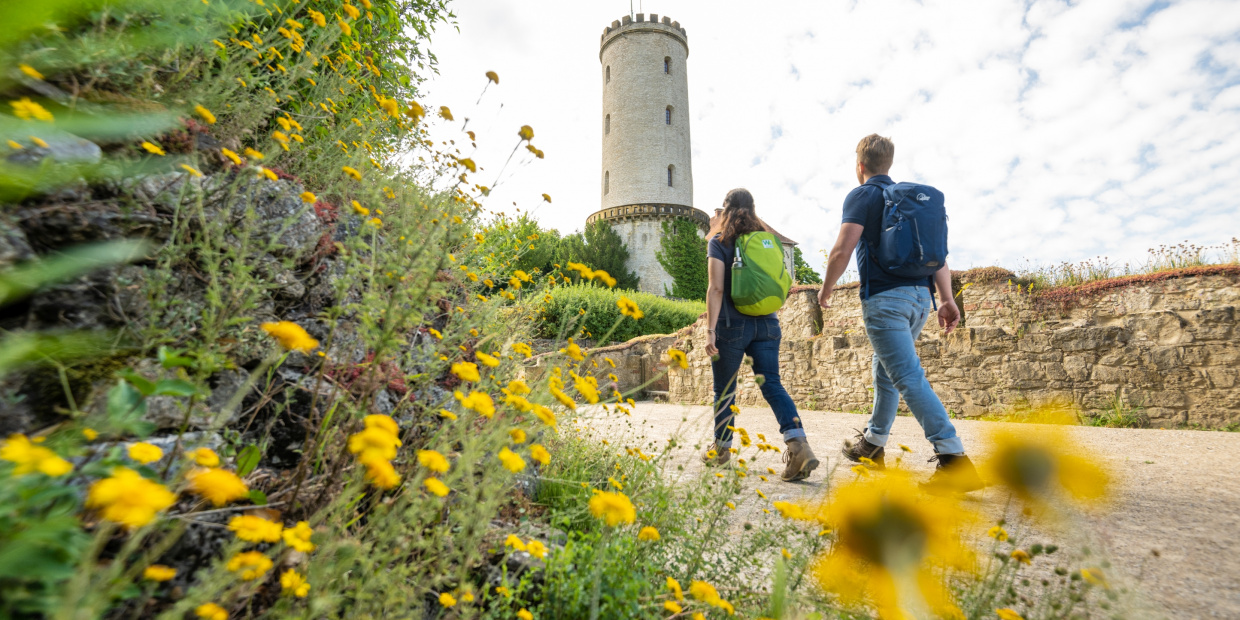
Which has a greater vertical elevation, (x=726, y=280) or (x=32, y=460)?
(x=726, y=280)

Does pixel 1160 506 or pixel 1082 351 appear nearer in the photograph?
pixel 1160 506

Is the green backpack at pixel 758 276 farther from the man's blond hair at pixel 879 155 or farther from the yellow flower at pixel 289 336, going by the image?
the yellow flower at pixel 289 336

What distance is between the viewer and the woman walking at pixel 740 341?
291 cm

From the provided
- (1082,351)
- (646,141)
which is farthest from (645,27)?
(1082,351)

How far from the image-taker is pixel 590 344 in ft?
49.8

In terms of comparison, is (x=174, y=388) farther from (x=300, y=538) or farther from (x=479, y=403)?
(x=479, y=403)

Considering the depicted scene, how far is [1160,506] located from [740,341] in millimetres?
2022

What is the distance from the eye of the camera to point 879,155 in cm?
296

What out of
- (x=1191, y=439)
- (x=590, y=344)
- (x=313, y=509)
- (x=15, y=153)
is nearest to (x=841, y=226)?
(x=313, y=509)

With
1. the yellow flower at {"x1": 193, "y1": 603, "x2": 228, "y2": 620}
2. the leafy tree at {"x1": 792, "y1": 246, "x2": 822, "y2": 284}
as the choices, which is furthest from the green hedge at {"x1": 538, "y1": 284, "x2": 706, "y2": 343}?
the leafy tree at {"x1": 792, "y1": 246, "x2": 822, "y2": 284}

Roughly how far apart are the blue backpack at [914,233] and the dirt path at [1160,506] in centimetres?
100

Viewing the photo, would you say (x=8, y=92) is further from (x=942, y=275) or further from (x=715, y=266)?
(x=942, y=275)

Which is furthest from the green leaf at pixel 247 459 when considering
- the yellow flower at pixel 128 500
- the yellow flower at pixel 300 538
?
the yellow flower at pixel 128 500

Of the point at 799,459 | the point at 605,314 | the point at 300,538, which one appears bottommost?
the point at 799,459
